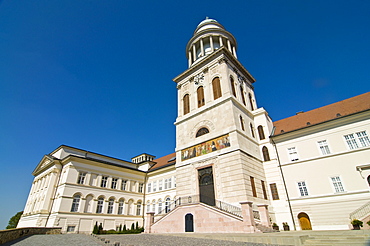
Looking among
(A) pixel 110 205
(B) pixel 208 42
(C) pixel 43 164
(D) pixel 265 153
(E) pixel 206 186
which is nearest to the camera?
(E) pixel 206 186

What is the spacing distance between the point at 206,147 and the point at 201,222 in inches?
328

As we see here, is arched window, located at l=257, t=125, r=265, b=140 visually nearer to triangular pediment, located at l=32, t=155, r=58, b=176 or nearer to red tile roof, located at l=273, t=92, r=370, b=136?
red tile roof, located at l=273, t=92, r=370, b=136

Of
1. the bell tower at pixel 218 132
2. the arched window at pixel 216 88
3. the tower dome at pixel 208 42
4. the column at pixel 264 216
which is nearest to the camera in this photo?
the column at pixel 264 216

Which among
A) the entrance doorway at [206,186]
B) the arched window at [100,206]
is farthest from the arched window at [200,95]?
the arched window at [100,206]

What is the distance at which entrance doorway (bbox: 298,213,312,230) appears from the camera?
1838cm

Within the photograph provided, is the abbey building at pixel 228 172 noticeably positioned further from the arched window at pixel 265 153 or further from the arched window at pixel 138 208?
the arched window at pixel 138 208

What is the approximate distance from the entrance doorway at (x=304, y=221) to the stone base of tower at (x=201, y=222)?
329 inches

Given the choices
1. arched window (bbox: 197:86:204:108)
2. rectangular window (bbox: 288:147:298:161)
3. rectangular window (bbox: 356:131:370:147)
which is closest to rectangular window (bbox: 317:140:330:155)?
rectangular window (bbox: 288:147:298:161)

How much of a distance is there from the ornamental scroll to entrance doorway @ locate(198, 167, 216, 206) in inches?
81.1

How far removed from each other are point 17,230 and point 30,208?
17.4m

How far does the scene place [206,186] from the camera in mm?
20688

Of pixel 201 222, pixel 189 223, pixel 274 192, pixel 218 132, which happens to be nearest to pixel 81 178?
pixel 189 223

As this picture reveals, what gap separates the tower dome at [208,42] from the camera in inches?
1190

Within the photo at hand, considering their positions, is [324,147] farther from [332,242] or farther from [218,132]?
[332,242]
